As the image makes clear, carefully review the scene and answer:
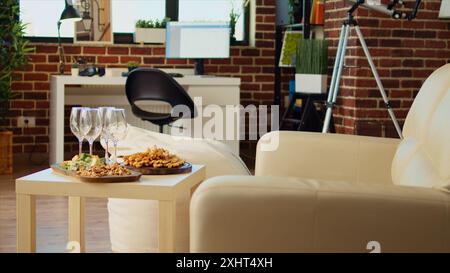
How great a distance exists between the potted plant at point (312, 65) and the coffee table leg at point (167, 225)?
3.63 m

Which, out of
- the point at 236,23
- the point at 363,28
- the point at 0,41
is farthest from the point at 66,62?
the point at 363,28

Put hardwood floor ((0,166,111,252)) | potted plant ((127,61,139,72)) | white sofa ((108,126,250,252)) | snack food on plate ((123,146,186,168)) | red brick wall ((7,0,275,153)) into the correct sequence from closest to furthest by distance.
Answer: snack food on plate ((123,146,186,168))
white sofa ((108,126,250,252))
hardwood floor ((0,166,111,252))
potted plant ((127,61,139,72))
red brick wall ((7,0,275,153))

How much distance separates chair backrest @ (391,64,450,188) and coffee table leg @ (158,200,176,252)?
0.69m

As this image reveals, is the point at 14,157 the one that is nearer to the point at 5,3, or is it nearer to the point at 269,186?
the point at 5,3

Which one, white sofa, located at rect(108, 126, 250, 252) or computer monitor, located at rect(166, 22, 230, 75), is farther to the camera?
computer monitor, located at rect(166, 22, 230, 75)

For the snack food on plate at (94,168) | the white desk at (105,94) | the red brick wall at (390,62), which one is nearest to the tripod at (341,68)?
the red brick wall at (390,62)

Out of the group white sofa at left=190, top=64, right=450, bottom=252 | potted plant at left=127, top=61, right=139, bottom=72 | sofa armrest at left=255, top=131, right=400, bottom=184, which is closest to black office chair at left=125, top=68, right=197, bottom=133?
potted plant at left=127, top=61, right=139, bottom=72

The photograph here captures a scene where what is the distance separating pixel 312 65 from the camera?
602 centimetres

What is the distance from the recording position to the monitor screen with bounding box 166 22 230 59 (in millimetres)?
6508

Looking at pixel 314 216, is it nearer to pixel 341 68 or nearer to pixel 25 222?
pixel 25 222

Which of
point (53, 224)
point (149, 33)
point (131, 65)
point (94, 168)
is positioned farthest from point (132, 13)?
point (94, 168)

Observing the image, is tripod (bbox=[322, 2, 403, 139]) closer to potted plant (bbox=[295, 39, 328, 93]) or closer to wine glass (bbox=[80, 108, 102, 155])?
potted plant (bbox=[295, 39, 328, 93])

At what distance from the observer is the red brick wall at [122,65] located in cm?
671

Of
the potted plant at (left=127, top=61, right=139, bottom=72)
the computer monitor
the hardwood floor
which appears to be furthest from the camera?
the computer monitor
